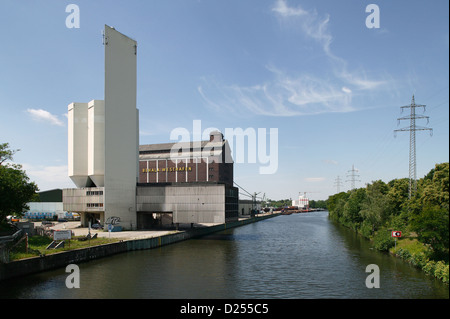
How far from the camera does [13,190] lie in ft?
169

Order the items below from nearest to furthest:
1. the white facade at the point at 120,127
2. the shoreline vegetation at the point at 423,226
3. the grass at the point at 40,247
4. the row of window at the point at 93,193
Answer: the shoreline vegetation at the point at 423,226 → the grass at the point at 40,247 → the white facade at the point at 120,127 → the row of window at the point at 93,193

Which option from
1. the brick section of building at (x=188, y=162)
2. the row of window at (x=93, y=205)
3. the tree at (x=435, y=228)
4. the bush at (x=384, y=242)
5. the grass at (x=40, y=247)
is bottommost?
the bush at (x=384, y=242)

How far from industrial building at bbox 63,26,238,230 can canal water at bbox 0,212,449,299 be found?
2652cm

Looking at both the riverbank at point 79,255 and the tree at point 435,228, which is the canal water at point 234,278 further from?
the tree at point 435,228

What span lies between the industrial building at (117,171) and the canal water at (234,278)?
26519 millimetres

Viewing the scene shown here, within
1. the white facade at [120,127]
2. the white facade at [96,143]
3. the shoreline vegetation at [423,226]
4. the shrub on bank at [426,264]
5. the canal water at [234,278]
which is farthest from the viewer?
the white facade at [96,143]

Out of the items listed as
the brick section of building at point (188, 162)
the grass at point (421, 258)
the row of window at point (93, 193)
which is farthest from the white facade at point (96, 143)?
the brick section of building at point (188, 162)

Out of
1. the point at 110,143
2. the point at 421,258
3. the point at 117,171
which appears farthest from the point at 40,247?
the point at 421,258

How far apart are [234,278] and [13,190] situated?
3974cm

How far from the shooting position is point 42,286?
3069cm

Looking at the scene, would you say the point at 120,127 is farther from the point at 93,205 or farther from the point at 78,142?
the point at 93,205

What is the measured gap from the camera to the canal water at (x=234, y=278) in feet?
93.4

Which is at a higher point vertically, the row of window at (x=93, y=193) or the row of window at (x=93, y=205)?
the row of window at (x=93, y=193)
